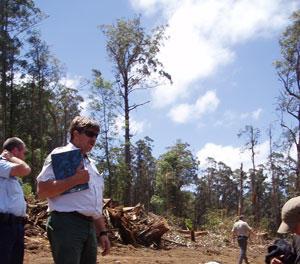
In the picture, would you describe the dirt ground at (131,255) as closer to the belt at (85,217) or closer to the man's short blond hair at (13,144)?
the man's short blond hair at (13,144)

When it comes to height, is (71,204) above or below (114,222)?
above

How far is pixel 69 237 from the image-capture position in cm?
272

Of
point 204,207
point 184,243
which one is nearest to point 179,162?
point 204,207

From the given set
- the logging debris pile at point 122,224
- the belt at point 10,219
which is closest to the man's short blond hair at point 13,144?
the belt at point 10,219

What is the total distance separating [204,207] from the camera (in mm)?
60031

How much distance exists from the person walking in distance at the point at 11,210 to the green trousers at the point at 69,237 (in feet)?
3.16

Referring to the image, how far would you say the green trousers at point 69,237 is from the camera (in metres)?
2.70

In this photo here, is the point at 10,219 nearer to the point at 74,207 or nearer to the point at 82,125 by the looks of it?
the point at 74,207

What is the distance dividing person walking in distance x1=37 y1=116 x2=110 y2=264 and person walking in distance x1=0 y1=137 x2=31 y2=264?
94cm

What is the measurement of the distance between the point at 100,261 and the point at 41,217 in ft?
10.8

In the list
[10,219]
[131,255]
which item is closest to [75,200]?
[10,219]

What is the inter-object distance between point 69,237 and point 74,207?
0.22m

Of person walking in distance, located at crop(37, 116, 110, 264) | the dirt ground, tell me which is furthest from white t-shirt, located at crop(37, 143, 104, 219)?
the dirt ground

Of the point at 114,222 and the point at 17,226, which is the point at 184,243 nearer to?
the point at 114,222
